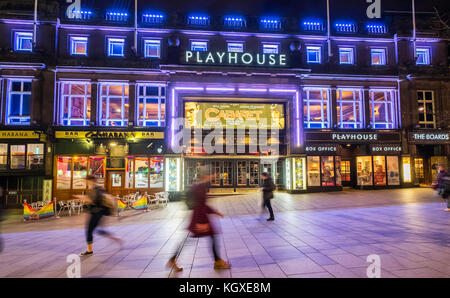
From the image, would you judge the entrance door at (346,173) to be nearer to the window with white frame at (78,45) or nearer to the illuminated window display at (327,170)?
the illuminated window display at (327,170)

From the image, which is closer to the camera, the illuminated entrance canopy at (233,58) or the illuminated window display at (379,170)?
the illuminated entrance canopy at (233,58)

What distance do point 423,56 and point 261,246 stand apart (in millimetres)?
24543

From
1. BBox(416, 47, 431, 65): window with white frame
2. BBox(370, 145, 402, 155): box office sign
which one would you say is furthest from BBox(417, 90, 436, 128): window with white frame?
BBox(370, 145, 402, 155): box office sign

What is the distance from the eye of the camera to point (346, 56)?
20.1 m

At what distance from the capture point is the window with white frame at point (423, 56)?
66.2 ft

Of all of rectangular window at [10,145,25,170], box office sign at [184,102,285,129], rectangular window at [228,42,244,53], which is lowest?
rectangular window at [10,145,25,170]

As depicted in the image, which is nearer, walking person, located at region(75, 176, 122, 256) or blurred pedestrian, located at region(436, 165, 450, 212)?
walking person, located at region(75, 176, 122, 256)

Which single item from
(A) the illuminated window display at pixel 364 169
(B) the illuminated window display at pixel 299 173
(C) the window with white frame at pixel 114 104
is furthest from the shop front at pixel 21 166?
(A) the illuminated window display at pixel 364 169

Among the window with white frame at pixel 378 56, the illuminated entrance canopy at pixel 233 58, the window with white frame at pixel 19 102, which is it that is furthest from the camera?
the window with white frame at pixel 378 56

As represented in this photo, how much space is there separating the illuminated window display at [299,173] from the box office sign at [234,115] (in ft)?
10.5

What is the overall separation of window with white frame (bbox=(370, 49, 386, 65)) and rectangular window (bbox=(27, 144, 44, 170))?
91.3 feet

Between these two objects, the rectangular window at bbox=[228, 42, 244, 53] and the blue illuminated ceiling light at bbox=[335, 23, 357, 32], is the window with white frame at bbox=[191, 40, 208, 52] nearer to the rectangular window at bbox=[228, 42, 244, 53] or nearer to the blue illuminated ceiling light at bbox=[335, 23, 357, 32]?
the rectangular window at bbox=[228, 42, 244, 53]

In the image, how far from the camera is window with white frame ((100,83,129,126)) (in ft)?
57.6

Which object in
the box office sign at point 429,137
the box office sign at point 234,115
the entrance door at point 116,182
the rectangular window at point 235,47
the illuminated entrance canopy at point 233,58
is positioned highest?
the rectangular window at point 235,47
